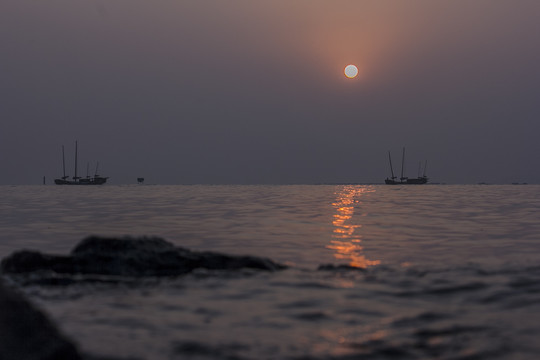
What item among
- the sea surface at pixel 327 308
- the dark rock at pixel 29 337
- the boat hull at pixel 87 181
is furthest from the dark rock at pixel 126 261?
the boat hull at pixel 87 181

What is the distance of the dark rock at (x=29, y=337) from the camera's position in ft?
12.3

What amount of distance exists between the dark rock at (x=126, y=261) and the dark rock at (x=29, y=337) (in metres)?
4.08

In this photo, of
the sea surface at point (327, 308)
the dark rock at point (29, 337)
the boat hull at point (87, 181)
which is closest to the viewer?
the dark rock at point (29, 337)

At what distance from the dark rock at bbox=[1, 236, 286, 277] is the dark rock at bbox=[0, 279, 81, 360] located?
13.4 feet

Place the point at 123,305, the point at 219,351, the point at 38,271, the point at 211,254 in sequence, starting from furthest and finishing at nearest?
the point at 211,254 → the point at 38,271 → the point at 123,305 → the point at 219,351

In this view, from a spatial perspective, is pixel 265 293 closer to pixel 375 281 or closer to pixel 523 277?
pixel 375 281

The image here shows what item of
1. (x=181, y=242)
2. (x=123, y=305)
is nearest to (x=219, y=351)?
(x=123, y=305)

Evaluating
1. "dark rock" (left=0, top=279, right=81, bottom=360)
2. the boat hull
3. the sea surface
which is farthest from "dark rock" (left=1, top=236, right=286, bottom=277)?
the boat hull

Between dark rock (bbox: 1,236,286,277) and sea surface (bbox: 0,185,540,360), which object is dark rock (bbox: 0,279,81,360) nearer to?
sea surface (bbox: 0,185,540,360)

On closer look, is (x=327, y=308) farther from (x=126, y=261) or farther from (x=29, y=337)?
(x=126, y=261)

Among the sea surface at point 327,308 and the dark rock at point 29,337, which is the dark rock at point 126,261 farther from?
the dark rock at point 29,337

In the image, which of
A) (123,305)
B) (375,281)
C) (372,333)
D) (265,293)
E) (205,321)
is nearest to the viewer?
(372,333)

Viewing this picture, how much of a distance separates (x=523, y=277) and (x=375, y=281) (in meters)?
2.52

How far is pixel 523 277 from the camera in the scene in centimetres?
794
